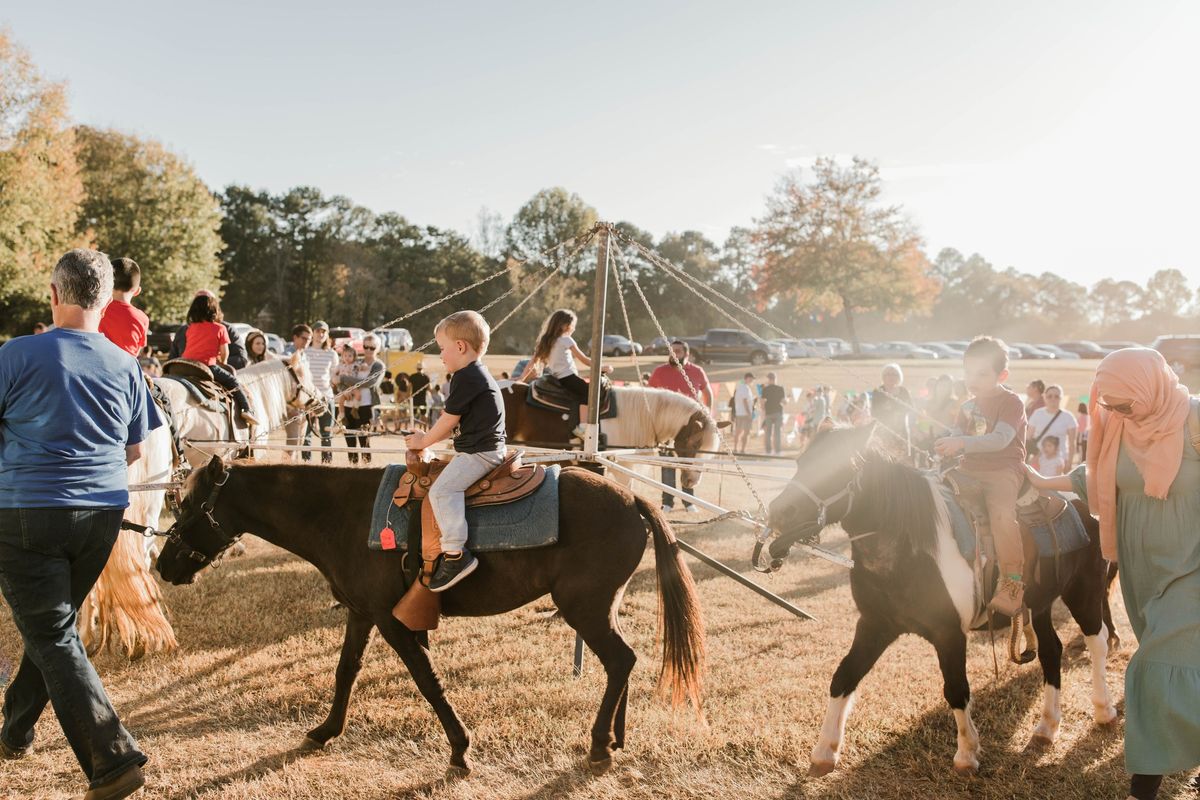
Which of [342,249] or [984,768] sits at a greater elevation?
[342,249]

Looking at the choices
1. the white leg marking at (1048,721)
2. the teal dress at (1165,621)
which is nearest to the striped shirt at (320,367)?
the white leg marking at (1048,721)

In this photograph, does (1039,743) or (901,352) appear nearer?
(1039,743)

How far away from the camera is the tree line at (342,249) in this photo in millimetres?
26953

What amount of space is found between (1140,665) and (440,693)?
130 inches

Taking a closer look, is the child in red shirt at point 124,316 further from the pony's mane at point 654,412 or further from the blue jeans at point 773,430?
the blue jeans at point 773,430

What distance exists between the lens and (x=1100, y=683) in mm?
4609

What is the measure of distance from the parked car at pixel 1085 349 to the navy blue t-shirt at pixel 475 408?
221 ft

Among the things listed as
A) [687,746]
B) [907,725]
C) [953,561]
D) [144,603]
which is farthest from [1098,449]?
[144,603]

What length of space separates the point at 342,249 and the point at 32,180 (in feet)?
98.9

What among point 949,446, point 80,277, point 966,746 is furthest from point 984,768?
point 80,277

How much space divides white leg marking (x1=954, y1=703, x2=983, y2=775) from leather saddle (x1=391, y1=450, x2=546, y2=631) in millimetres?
2559

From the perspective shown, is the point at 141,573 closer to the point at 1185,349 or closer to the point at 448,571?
the point at 448,571

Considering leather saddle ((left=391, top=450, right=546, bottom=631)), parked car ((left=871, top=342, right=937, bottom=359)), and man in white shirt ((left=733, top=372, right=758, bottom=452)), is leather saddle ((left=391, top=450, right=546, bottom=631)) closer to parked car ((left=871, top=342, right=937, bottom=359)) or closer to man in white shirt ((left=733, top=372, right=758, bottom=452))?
man in white shirt ((left=733, top=372, right=758, bottom=452))

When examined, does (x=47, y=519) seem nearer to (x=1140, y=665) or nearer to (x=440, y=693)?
(x=440, y=693)
